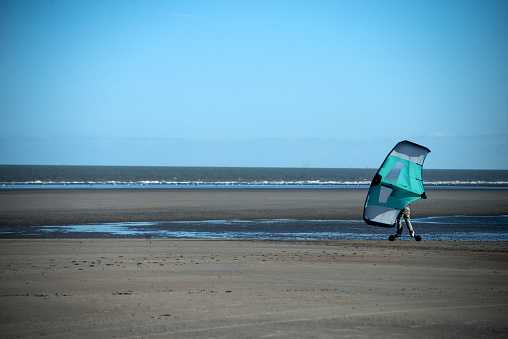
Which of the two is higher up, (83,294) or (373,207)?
(373,207)

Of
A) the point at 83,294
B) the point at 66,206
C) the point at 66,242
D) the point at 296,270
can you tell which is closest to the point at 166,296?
the point at 83,294

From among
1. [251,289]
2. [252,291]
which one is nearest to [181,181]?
[251,289]

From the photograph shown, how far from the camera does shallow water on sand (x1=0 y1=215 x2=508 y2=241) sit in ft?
61.8

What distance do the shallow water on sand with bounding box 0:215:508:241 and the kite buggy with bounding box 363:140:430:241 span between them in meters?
0.96

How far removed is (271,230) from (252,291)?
11.5 meters

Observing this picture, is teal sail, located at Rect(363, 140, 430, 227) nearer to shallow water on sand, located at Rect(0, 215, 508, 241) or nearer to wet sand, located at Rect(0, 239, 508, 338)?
shallow water on sand, located at Rect(0, 215, 508, 241)

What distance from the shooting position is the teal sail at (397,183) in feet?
57.8

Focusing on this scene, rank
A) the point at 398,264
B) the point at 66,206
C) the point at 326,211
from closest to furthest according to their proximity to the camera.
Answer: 1. the point at 398,264
2. the point at 326,211
3. the point at 66,206

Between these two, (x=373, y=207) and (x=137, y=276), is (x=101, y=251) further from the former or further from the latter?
(x=373, y=207)

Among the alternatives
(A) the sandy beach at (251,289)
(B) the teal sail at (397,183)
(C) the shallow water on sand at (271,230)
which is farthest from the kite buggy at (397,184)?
(A) the sandy beach at (251,289)

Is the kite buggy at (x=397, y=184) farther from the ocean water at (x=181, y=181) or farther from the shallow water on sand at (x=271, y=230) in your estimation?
the ocean water at (x=181, y=181)

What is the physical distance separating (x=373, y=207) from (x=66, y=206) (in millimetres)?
20586

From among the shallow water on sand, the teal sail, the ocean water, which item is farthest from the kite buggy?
the ocean water

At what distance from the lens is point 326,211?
2931 centimetres
